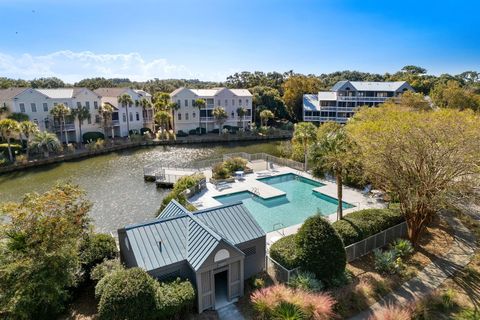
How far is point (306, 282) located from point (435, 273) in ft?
21.3

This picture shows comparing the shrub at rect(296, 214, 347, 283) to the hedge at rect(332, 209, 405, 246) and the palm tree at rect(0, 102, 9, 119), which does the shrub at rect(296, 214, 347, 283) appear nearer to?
the hedge at rect(332, 209, 405, 246)

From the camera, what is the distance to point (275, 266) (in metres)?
12.4

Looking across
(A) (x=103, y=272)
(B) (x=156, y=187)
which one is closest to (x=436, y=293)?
(A) (x=103, y=272)

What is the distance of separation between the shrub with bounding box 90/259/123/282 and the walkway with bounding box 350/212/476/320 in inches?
347

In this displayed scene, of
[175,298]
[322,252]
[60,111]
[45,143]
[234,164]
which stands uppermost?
[60,111]

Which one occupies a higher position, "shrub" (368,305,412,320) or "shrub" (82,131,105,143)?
"shrub" (82,131,105,143)

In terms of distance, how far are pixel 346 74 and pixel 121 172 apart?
337 ft

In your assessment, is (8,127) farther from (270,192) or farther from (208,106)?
(270,192)

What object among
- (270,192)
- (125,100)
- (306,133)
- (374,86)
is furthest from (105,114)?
(374,86)

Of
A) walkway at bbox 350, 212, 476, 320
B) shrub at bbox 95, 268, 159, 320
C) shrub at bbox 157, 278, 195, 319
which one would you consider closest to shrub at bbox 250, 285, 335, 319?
walkway at bbox 350, 212, 476, 320

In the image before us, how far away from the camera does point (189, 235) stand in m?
11.2

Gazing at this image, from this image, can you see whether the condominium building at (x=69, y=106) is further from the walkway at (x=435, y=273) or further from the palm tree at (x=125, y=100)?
the walkway at (x=435, y=273)

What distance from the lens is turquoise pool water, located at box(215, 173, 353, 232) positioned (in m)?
19.6

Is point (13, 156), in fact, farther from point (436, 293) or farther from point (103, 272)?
point (436, 293)
